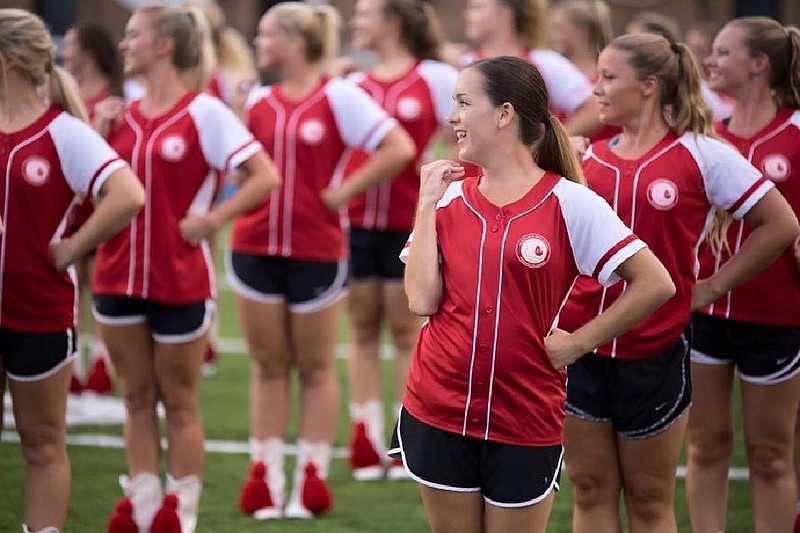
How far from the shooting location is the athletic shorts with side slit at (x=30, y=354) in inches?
184

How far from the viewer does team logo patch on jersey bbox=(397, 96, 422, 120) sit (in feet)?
23.2

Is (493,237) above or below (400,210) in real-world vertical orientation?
above

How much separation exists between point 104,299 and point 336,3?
2197 cm

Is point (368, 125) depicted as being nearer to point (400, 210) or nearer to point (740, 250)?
point (400, 210)

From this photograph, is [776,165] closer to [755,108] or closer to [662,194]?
[755,108]

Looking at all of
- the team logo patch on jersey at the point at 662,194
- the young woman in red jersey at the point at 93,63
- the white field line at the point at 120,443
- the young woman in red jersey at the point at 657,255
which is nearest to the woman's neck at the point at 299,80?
the young woman in red jersey at the point at 93,63

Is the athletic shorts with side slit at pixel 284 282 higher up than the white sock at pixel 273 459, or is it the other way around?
the athletic shorts with side slit at pixel 284 282

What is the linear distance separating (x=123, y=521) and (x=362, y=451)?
1.80 m

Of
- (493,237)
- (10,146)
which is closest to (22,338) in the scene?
(10,146)

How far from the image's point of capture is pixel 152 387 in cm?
550

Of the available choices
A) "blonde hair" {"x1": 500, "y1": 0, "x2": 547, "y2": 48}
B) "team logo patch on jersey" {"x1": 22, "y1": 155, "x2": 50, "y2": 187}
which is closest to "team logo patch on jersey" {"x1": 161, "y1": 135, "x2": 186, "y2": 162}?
"team logo patch on jersey" {"x1": 22, "y1": 155, "x2": 50, "y2": 187}

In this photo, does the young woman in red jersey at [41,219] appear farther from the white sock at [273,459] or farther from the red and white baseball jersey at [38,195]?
the white sock at [273,459]

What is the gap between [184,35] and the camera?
5.53 metres

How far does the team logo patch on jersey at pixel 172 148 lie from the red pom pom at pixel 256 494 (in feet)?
4.93
